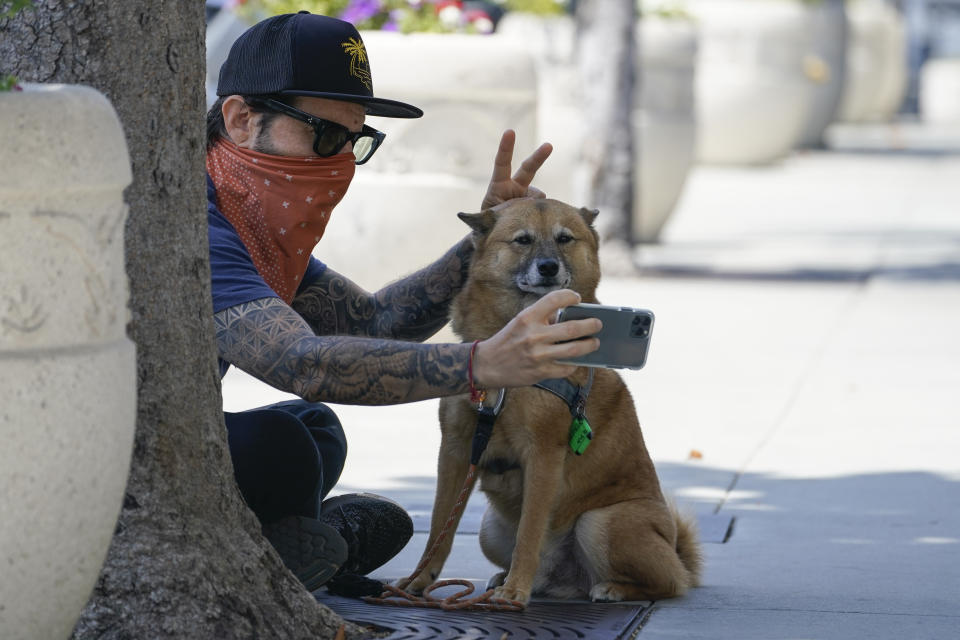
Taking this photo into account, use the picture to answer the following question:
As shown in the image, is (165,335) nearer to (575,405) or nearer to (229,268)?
(229,268)

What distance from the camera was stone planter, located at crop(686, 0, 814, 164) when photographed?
21.9 meters

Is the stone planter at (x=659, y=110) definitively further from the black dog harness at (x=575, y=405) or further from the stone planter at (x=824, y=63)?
the stone planter at (x=824, y=63)

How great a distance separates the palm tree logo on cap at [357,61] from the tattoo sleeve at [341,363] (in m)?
0.77

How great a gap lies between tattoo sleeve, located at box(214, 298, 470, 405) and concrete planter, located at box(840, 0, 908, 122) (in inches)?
1137

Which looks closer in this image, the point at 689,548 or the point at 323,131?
the point at 323,131

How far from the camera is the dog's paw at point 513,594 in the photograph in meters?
3.92

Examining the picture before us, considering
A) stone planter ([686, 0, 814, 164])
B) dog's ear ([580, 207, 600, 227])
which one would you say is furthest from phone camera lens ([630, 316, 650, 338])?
stone planter ([686, 0, 814, 164])

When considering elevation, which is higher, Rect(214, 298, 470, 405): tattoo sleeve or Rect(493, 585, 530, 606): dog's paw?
Rect(214, 298, 470, 405): tattoo sleeve

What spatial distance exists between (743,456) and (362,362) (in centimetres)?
331

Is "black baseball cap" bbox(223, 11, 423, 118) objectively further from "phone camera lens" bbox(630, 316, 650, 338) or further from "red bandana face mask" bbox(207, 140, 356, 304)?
"phone camera lens" bbox(630, 316, 650, 338)

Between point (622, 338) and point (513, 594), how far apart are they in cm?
107

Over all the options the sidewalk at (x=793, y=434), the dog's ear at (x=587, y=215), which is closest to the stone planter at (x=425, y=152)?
the sidewalk at (x=793, y=434)

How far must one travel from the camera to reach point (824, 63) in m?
25.8

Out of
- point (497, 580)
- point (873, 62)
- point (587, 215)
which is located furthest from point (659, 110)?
point (873, 62)
